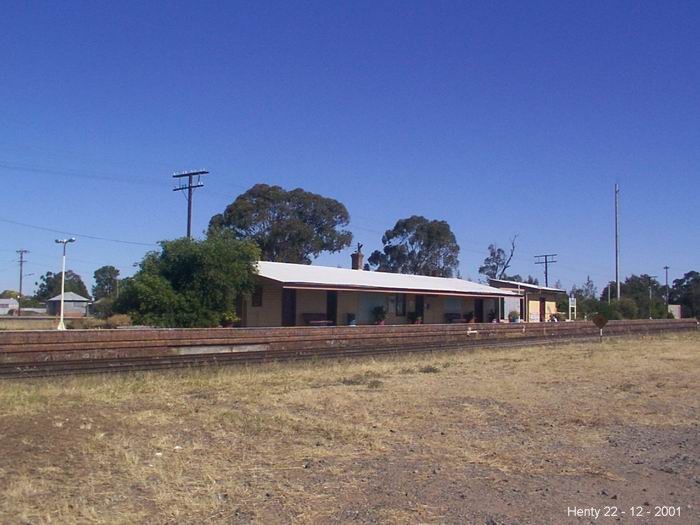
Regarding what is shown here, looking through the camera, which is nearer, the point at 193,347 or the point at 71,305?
the point at 193,347

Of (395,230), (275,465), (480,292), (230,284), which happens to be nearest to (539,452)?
(275,465)

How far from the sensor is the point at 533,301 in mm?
64750

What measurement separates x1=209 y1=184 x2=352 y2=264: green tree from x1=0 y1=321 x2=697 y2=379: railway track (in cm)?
3916

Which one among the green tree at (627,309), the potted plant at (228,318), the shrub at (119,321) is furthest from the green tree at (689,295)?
the shrub at (119,321)

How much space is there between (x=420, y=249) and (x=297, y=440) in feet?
269

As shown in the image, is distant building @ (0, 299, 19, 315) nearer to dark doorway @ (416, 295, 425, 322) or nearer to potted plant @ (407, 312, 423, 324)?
dark doorway @ (416, 295, 425, 322)

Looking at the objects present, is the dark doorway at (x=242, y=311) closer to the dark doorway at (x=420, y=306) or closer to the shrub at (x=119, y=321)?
the shrub at (x=119, y=321)

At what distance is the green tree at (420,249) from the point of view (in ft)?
295

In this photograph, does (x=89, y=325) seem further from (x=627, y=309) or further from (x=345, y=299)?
(x=627, y=309)

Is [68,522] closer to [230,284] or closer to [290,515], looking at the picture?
[290,515]

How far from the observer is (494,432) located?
975 cm

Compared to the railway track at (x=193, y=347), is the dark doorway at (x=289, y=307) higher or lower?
higher

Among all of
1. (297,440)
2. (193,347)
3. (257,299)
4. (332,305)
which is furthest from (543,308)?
(297,440)

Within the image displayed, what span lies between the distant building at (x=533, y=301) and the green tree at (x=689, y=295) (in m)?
36.8
